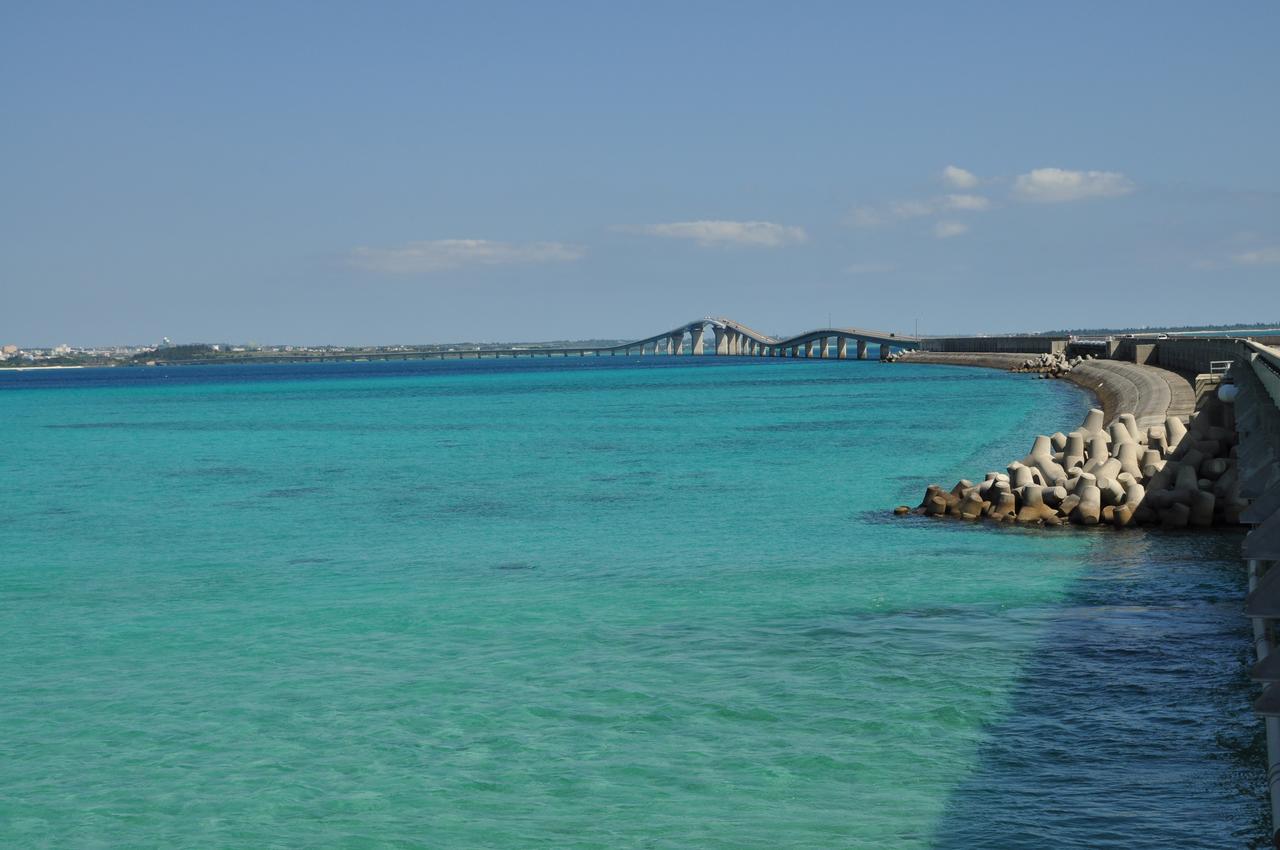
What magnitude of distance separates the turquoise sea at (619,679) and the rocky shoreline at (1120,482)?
80 centimetres

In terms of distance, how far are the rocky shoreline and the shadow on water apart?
553 centimetres

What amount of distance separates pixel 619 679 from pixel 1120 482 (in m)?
12.9

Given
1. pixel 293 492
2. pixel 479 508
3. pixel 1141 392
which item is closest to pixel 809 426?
pixel 1141 392

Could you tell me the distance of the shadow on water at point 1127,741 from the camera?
9.00 metres

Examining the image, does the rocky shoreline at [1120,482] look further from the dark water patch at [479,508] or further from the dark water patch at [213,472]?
the dark water patch at [213,472]

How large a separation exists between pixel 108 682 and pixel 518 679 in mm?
4126

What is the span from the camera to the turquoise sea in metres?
9.61

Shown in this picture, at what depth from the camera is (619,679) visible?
13.1 m

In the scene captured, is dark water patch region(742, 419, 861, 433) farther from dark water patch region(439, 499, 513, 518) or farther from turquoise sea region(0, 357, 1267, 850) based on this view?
dark water patch region(439, 499, 513, 518)

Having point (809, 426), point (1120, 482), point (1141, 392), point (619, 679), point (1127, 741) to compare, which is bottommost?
point (619, 679)

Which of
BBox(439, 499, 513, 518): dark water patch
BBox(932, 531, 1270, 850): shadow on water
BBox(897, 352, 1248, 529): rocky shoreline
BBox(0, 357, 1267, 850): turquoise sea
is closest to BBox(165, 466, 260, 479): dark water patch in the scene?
BBox(0, 357, 1267, 850): turquoise sea

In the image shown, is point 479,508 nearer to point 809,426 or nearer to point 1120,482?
point 1120,482

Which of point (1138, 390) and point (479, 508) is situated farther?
point (1138, 390)

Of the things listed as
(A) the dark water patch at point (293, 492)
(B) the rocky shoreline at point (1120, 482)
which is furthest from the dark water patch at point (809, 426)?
(B) the rocky shoreline at point (1120, 482)
